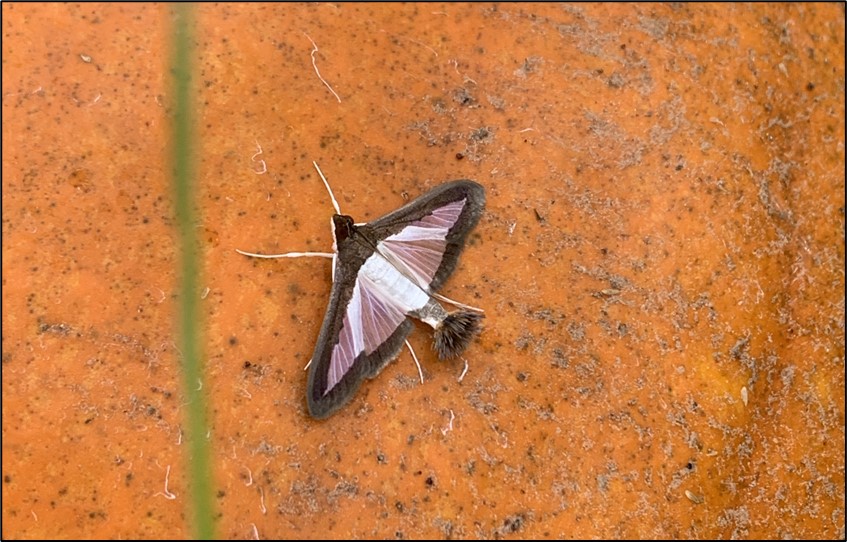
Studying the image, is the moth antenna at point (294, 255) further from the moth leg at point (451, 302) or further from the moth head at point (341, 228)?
the moth leg at point (451, 302)

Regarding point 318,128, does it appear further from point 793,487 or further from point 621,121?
point 793,487

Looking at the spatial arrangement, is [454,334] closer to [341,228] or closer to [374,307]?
[374,307]

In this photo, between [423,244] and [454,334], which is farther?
[423,244]

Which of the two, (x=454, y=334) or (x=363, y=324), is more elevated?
(x=454, y=334)

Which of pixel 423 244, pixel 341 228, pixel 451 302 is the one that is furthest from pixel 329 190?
pixel 451 302

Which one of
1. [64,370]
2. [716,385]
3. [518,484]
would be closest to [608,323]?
[716,385]

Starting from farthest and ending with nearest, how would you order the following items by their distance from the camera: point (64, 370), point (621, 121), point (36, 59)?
point (621, 121) → point (36, 59) → point (64, 370)

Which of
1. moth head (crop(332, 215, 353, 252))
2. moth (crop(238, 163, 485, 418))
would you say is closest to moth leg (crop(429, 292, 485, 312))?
moth (crop(238, 163, 485, 418))
